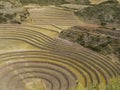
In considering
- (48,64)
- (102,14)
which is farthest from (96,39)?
(102,14)

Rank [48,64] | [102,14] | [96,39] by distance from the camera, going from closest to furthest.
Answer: [48,64] → [96,39] → [102,14]

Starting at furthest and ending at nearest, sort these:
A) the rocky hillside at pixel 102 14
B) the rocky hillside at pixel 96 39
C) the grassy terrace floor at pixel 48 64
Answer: the rocky hillside at pixel 102 14
the rocky hillside at pixel 96 39
the grassy terrace floor at pixel 48 64

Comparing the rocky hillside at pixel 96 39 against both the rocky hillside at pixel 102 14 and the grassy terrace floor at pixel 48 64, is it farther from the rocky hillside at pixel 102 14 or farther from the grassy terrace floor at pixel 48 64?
the rocky hillside at pixel 102 14

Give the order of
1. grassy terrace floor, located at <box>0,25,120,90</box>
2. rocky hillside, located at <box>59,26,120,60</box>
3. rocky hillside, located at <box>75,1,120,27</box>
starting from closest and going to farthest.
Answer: grassy terrace floor, located at <box>0,25,120,90</box>, rocky hillside, located at <box>59,26,120,60</box>, rocky hillside, located at <box>75,1,120,27</box>

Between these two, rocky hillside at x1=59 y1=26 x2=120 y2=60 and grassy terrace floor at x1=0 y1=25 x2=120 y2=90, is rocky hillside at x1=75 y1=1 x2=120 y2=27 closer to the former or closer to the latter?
rocky hillside at x1=59 y1=26 x2=120 y2=60

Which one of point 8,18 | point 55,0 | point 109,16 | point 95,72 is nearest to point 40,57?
point 95,72

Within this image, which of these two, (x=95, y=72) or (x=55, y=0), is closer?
(x=95, y=72)

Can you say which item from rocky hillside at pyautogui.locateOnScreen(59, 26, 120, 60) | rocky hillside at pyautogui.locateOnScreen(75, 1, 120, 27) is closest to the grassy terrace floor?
rocky hillside at pyautogui.locateOnScreen(59, 26, 120, 60)

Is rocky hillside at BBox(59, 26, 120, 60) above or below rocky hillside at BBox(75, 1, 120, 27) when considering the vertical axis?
below

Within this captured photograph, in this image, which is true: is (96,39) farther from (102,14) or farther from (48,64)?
(102,14)

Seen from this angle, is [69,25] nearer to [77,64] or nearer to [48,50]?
[48,50]

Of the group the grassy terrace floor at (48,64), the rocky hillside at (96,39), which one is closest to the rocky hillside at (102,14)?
the rocky hillside at (96,39)
